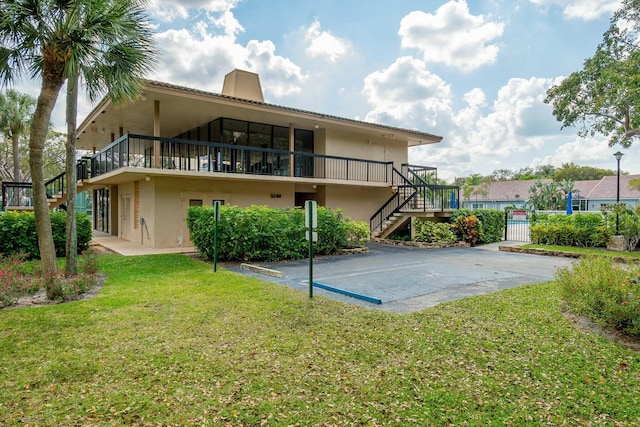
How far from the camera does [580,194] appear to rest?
44250 mm

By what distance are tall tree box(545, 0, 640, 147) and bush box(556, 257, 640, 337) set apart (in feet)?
51.9

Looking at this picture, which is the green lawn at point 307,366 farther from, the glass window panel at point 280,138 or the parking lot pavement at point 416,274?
the glass window panel at point 280,138

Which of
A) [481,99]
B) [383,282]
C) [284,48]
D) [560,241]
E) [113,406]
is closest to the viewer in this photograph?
[113,406]

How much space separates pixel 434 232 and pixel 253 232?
8.84 metres

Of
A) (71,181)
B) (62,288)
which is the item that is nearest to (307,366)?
(62,288)

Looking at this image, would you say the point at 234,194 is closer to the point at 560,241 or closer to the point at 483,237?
the point at 483,237

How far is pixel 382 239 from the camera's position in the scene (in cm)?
1764

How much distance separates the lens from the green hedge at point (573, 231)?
45.4 ft

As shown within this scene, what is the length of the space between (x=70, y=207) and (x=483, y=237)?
15557 mm

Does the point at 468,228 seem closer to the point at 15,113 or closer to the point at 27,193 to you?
the point at 27,193

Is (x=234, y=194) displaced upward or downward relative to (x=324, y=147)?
downward

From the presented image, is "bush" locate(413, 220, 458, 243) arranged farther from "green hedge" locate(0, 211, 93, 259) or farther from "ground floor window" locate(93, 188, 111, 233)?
"ground floor window" locate(93, 188, 111, 233)

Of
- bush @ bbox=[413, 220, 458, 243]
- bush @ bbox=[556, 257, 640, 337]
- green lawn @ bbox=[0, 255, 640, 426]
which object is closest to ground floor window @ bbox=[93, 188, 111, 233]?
bush @ bbox=[413, 220, 458, 243]

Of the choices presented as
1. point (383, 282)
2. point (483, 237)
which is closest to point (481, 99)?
point (483, 237)
